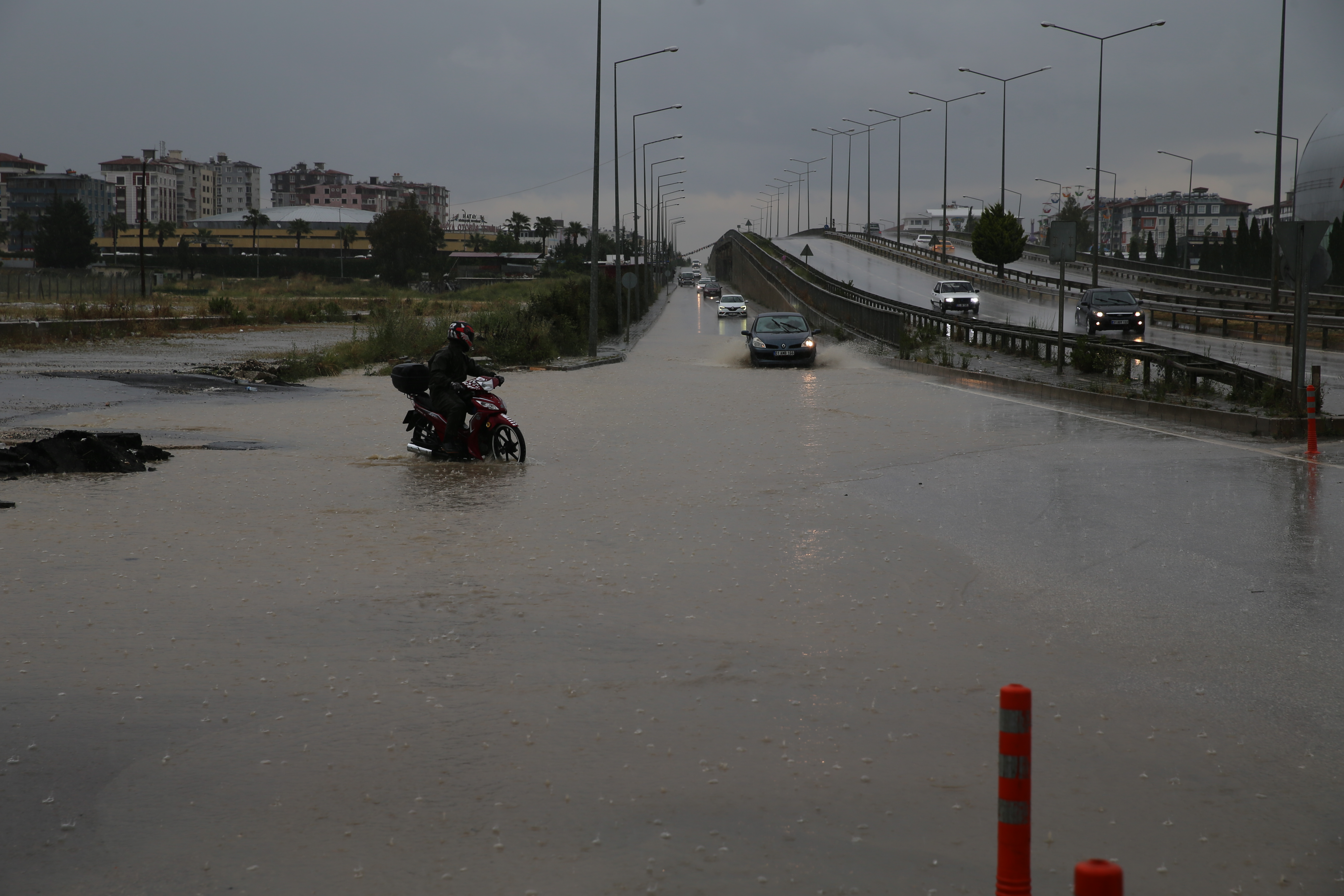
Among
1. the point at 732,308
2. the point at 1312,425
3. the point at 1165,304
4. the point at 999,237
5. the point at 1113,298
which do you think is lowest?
the point at 1312,425

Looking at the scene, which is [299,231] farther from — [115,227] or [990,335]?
[990,335]

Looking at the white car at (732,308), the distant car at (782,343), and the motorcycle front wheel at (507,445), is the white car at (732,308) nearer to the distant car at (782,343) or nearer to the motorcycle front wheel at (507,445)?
the distant car at (782,343)

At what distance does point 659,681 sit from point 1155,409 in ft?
55.1

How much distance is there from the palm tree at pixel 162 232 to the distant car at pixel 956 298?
110773mm

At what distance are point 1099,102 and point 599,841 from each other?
53.9m

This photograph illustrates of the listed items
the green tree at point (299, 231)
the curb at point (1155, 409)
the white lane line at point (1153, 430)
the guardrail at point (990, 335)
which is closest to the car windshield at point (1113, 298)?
the guardrail at point (990, 335)

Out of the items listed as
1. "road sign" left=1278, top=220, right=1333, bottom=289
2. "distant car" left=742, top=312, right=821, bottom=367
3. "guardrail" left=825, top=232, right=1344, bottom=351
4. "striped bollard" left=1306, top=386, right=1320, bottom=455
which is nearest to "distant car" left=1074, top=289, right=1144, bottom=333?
"guardrail" left=825, top=232, right=1344, bottom=351

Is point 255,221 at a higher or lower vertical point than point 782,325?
higher

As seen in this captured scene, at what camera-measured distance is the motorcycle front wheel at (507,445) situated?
1498cm

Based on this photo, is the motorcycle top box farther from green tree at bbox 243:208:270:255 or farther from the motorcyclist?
green tree at bbox 243:208:270:255

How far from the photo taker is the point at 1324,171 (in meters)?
104

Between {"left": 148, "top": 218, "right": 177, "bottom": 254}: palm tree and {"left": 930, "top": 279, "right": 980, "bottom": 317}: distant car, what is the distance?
11077 cm

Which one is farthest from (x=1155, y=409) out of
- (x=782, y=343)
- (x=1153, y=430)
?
(x=782, y=343)

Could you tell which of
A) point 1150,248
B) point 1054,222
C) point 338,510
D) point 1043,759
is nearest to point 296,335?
point 1054,222
